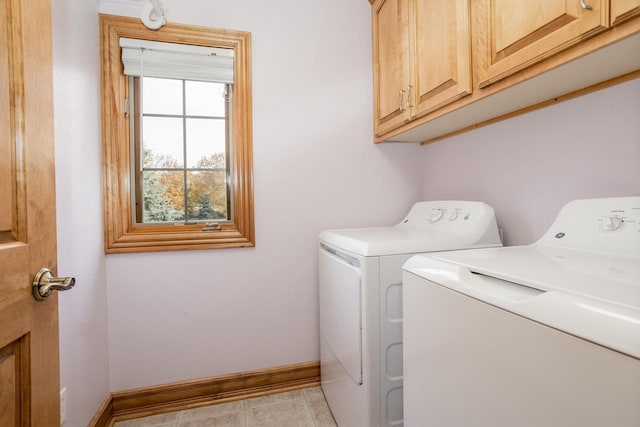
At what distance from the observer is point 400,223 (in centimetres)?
189

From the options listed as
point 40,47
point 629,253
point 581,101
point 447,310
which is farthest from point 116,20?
point 629,253

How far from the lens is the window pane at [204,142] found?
1.76m

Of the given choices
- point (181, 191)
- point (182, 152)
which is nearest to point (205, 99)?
point (182, 152)

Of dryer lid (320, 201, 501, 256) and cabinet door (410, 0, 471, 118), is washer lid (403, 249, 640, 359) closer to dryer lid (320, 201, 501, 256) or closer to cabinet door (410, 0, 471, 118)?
dryer lid (320, 201, 501, 256)

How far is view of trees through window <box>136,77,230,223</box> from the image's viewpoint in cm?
171

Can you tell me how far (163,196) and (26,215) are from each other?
110 centimetres

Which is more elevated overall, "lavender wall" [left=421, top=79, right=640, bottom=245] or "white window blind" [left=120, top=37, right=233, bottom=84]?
"white window blind" [left=120, top=37, right=233, bottom=84]

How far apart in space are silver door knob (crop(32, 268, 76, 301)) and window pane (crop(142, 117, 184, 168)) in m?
1.11

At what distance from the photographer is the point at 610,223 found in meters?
0.94

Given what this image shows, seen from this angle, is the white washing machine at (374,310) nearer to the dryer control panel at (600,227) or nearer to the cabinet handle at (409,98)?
the dryer control panel at (600,227)

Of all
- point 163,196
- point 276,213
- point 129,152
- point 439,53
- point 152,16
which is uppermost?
point 152,16

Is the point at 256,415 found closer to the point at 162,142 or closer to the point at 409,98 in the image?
the point at 162,142

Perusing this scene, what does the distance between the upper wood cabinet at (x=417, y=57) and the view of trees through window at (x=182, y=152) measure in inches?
37.6

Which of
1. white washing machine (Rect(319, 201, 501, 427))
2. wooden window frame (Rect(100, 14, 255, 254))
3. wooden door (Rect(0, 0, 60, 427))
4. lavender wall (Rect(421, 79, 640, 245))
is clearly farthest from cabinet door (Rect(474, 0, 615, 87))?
wooden door (Rect(0, 0, 60, 427))
